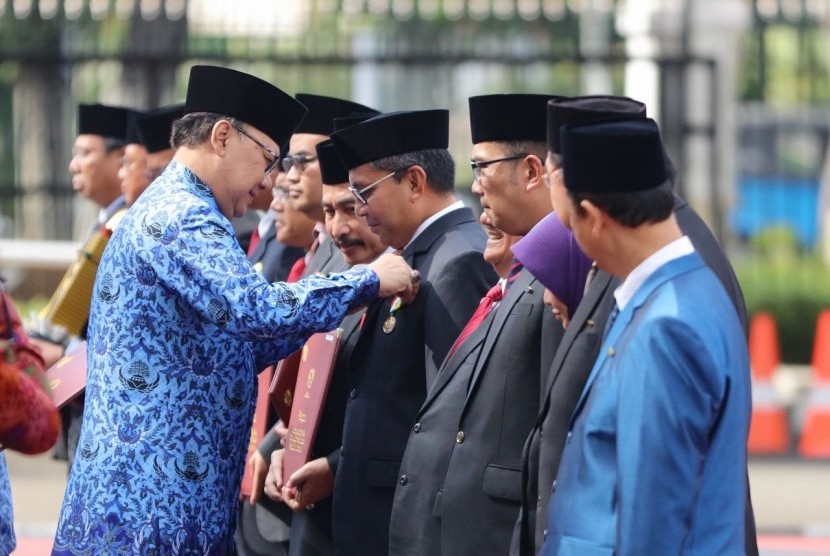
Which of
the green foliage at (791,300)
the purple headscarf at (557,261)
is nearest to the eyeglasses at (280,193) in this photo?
the purple headscarf at (557,261)

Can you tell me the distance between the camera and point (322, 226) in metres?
6.18

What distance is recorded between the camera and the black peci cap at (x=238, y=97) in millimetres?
4504

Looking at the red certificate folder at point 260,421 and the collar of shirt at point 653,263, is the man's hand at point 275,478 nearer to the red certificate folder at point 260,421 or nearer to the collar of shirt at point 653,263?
the red certificate folder at point 260,421

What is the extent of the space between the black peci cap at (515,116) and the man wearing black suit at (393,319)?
36 cm

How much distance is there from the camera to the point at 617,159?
3.26 metres

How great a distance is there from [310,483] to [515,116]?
52.3 inches

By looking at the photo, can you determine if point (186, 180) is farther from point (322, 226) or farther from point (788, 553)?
point (788, 553)

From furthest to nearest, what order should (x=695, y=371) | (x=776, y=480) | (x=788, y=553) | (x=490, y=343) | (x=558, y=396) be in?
(x=776, y=480), (x=788, y=553), (x=490, y=343), (x=558, y=396), (x=695, y=371)

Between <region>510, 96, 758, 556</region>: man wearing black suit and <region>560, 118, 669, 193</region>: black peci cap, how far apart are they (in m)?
0.24

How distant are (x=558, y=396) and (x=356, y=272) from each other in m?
0.96

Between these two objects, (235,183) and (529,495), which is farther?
(235,183)

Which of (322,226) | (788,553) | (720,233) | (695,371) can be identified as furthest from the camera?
(720,233)

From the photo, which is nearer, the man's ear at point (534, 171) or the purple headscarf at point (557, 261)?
the purple headscarf at point (557, 261)

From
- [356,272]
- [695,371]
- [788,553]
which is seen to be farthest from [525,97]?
[788,553]
